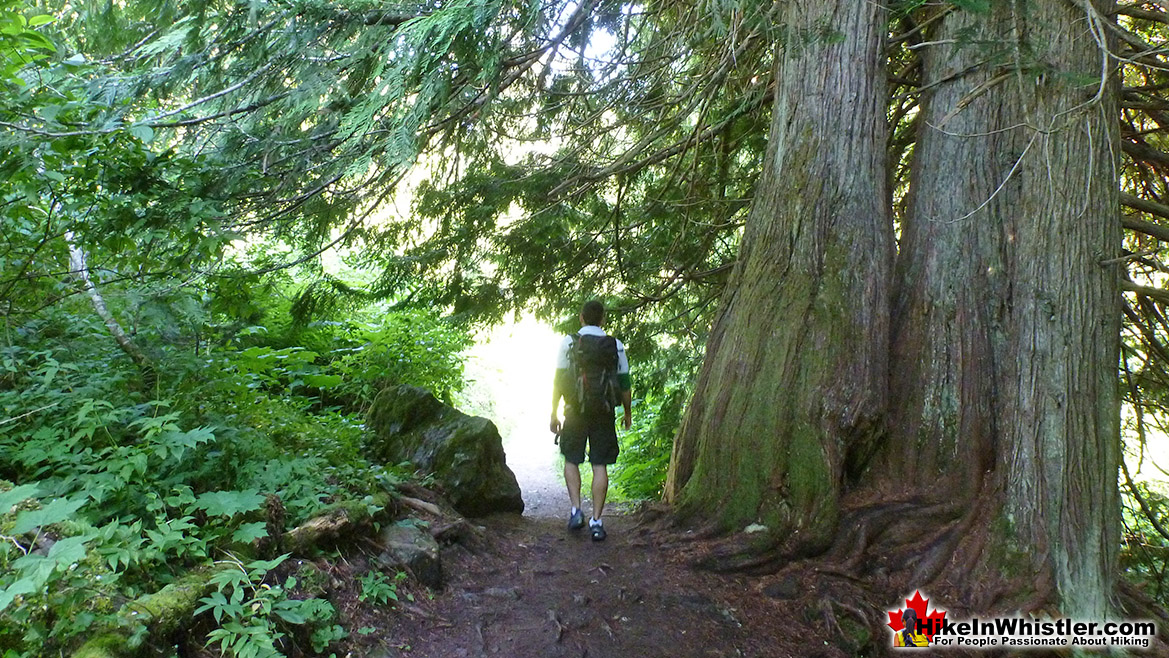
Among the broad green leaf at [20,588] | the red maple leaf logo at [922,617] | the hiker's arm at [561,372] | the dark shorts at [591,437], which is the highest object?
the hiker's arm at [561,372]

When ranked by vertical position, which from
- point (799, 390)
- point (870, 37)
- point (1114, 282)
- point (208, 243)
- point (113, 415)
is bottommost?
point (113, 415)

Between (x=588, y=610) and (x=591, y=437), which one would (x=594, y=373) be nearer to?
(x=591, y=437)

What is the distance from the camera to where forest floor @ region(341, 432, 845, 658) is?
348cm

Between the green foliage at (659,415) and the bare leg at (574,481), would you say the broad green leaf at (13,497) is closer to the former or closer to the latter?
the bare leg at (574,481)

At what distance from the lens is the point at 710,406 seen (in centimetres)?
489

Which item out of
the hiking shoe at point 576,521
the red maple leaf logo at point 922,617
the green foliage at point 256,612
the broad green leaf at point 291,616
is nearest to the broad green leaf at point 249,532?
the green foliage at point 256,612

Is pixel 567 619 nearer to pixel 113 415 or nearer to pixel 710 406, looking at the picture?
pixel 710 406

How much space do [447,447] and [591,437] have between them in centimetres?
138

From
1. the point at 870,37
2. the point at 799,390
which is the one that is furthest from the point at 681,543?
the point at 870,37

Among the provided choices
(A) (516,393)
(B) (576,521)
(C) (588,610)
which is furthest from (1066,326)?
(A) (516,393)

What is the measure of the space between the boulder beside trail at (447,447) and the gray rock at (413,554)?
1.23 meters

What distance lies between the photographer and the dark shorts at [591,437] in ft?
17.3

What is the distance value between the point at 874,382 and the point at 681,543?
5.77 feet

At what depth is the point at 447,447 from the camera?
5.77 m
